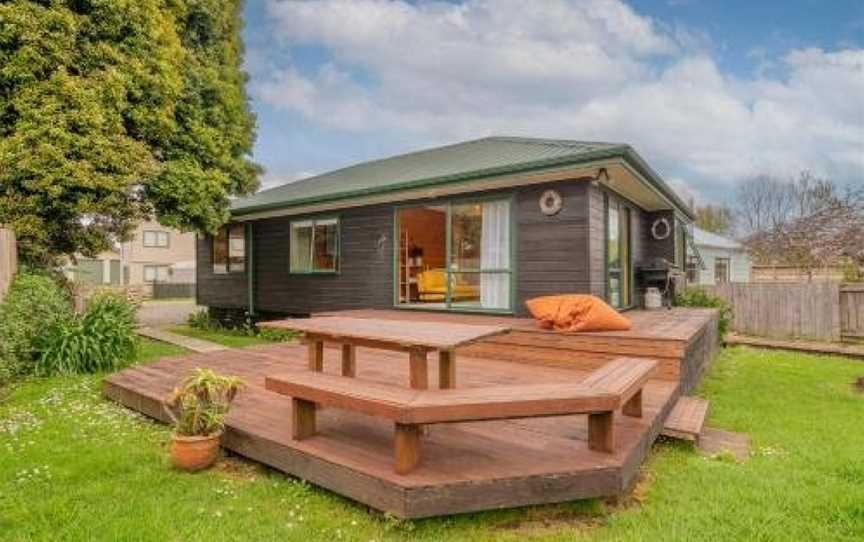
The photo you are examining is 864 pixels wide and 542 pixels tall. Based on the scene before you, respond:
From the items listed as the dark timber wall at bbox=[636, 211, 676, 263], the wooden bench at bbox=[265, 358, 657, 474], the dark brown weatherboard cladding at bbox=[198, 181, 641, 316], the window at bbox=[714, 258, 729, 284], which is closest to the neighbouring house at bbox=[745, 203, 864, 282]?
the window at bbox=[714, 258, 729, 284]

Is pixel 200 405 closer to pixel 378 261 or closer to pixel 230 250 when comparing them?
pixel 378 261

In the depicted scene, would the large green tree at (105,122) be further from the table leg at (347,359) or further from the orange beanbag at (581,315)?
the orange beanbag at (581,315)

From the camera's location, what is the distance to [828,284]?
11164 millimetres

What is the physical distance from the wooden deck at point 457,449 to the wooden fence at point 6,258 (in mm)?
2512

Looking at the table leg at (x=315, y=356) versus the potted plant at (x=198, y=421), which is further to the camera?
the table leg at (x=315, y=356)

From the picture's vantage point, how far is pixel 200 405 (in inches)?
141

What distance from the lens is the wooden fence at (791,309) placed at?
11102 millimetres

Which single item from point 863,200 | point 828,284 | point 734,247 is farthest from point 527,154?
point 734,247

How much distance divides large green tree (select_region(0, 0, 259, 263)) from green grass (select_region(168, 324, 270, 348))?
228 cm

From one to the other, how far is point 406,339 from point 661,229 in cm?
914

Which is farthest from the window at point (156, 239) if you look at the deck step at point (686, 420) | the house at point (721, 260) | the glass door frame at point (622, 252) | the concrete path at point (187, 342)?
the deck step at point (686, 420)

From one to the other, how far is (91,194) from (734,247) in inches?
902

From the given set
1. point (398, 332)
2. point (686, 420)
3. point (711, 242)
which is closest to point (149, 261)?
point (711, 242)

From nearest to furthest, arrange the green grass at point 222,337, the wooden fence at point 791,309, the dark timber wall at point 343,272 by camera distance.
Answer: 1. the dark timber wall at point 343,272
2. the green grass at point 222,337
3. the wooden fence at point 791,309
